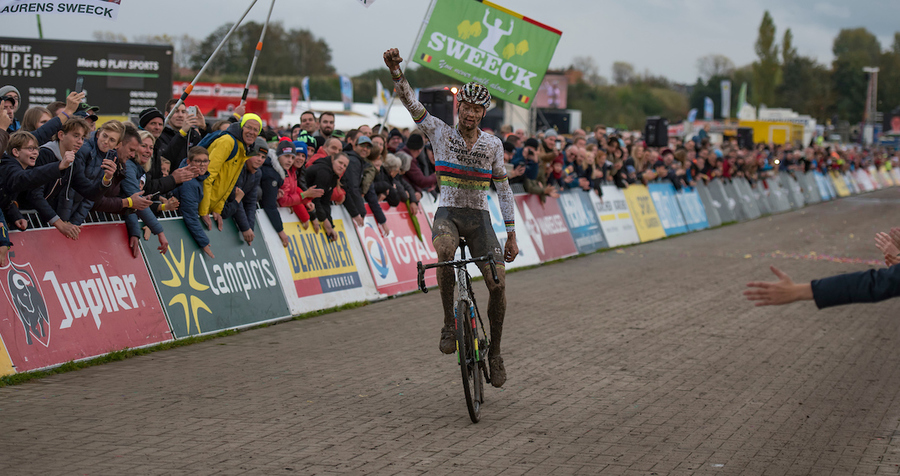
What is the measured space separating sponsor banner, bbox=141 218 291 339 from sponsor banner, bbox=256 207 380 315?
23cm

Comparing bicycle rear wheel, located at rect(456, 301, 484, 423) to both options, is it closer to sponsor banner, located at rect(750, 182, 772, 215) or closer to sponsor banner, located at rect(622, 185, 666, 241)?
sponsor banner, located at rect(622, 185, 666, 241)

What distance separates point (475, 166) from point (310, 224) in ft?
17.0

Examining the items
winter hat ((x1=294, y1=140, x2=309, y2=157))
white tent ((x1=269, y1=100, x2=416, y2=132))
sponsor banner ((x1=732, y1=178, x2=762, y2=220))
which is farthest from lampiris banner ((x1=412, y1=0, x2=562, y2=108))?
white tent ((x1=269, y1=100, x2=416, y2=132))

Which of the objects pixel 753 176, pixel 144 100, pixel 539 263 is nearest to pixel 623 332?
pixel 539 263

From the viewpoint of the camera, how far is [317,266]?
1155cm

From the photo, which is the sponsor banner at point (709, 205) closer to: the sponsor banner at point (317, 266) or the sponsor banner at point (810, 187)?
the sponsor banner at point (810, 187)

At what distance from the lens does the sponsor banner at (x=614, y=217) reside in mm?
19719

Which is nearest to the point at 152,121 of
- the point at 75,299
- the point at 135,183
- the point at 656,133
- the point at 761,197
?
the point at 135,183

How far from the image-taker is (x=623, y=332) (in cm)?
1006

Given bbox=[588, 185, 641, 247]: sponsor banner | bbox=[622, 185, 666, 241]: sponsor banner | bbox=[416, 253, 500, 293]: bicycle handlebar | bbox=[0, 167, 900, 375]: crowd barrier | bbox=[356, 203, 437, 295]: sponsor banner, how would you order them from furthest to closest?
bbox=[622, 185, 666, 241]: sponsor banner → bbox=[588, 185, 641, 247]: sponsor banner → bbox=[356, 203, 437, 295]: sponsor banner → bbox=[0, 167, 900, 375]: crowd barrier → bbox=[416, 253, 500, 293]: bicycle handlebar

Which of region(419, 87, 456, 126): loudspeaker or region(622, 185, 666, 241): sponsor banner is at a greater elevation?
region(419, 87, 456, 126): loudspeaker

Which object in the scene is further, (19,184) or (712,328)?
(712,328)

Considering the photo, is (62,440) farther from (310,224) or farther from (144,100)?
(144,100)

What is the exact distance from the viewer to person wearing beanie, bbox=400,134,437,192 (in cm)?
1395
